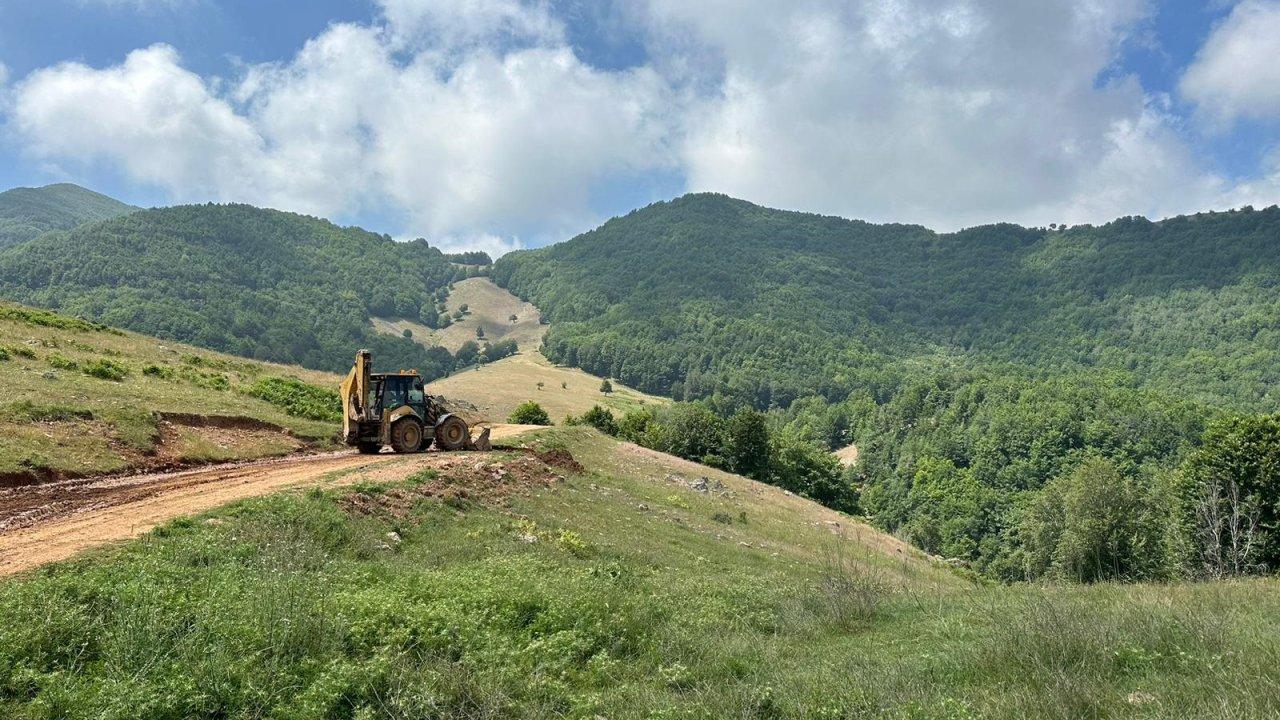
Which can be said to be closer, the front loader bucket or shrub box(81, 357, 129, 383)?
shrub box(81, 357, 129, 383)

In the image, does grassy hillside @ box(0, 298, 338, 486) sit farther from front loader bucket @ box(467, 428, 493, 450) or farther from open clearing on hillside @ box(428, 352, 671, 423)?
open clearing on hillside @ box(428, 352, 671, 423)

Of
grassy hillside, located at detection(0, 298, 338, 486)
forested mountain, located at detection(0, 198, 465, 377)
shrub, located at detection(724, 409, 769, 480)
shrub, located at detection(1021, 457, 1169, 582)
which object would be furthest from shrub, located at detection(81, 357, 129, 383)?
forested mountain, located at detection(0, 198, 465, 377)

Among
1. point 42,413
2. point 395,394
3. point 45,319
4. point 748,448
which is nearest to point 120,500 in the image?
point 42,413

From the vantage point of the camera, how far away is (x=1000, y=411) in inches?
4747

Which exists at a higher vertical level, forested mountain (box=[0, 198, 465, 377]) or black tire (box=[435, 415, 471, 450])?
forested mountain (box=[0, 198, 465, 377])

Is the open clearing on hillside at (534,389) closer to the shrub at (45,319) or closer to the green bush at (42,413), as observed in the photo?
the shrub at (45,319)

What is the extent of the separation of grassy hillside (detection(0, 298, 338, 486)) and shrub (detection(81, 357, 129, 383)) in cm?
3

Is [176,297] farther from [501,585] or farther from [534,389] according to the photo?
[501,585]

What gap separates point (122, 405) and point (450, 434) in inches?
373

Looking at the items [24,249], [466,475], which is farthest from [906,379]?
[24,249]

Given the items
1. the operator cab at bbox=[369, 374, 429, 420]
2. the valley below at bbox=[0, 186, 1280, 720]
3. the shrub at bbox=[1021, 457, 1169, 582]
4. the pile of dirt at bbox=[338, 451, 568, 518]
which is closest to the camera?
the valley below at bbox=[0, 186, 1280, 720]

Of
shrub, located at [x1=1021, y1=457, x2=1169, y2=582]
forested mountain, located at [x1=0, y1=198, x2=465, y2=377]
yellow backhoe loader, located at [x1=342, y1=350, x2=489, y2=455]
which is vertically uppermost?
forested mountain, located at [x1=0, y1=198, x2=465, y2=377]

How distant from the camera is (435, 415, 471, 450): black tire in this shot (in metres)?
23.1

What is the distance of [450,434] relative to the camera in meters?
23.2
